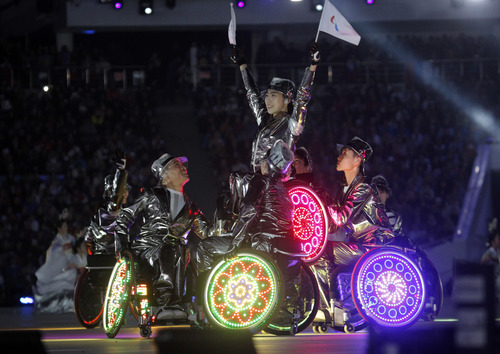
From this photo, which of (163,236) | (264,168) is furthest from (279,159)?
(163,236)

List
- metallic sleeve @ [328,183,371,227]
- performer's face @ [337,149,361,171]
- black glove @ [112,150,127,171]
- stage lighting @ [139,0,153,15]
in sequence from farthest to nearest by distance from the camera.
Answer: stage lighting @ [139,0,153,15] → black glove @ [112,150,127,171] → performer's face @ [337,149,361,171] → metallic sleeve @ [328,183,371,227]

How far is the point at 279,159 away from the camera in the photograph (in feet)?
26.3

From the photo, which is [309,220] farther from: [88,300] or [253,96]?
[88,300]

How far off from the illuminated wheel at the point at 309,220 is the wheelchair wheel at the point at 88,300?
2625 mm

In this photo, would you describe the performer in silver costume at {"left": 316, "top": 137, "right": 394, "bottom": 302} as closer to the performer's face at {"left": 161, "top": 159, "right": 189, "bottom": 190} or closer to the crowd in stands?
the performer's face at {"left": 161, "top": 159, "right": 189, "bottom": 190}

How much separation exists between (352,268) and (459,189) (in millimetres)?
11535

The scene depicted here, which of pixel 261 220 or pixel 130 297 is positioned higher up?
pixel 261 220

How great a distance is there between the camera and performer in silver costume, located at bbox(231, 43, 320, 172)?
8711 mm

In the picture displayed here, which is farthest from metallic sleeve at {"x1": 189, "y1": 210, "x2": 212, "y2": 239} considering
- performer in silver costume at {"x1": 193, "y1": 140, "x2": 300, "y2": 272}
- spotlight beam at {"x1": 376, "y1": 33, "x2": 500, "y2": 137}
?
spotlight beam at {"x1": 376, "y1": 33, "x2": 500, "y2": 137}

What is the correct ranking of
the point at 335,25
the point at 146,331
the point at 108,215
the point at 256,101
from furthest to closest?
the point at 108,215 → the point at 256,101 → the point at 335,25 → the point at 146,331

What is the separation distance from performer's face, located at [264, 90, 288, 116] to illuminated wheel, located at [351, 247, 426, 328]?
177 cm

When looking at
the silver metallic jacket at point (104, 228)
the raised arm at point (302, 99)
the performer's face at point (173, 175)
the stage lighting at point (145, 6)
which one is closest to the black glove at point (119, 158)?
the silver metallic jacket at point (104, 228)

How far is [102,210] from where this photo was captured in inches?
406

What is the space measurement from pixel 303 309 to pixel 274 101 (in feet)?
6.58
